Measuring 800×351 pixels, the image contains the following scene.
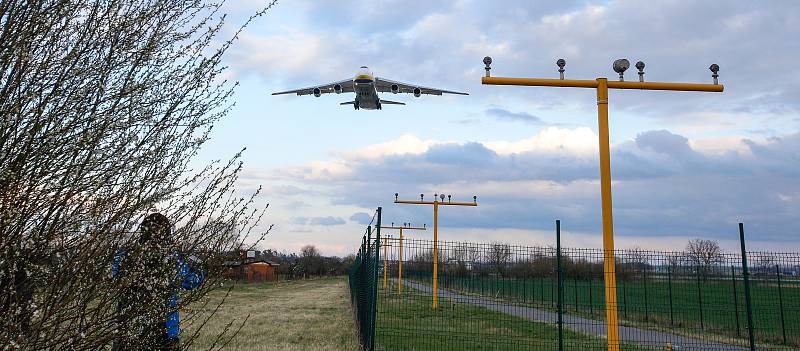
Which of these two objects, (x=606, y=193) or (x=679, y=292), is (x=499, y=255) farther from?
(x=679, y=292)

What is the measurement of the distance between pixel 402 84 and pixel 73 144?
95.1ft

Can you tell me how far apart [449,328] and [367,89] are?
1736 centimetres

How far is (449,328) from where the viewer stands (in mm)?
13891

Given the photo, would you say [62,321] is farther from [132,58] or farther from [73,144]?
[132,58]

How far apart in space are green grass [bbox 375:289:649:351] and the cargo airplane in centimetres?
1616

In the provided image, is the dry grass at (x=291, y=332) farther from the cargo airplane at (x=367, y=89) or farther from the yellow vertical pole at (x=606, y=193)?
the cargo airplane at (x=367, y=89)

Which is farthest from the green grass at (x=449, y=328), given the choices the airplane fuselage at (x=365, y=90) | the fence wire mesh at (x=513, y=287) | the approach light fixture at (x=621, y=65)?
the airplane fuselage at (x=365, y=90)

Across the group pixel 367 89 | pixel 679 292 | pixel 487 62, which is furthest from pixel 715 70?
pixel 367 89

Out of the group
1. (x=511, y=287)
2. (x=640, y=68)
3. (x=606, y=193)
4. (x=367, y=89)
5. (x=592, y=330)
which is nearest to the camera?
(x=606, y=193)

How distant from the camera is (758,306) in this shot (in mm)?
13734

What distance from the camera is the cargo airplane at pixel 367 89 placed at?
29.3 metres

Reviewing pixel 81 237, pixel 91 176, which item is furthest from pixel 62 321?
pixel 91 176

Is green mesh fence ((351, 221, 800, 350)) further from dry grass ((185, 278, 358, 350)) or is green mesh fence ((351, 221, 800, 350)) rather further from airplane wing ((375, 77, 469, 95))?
airplane wing ((375, 77, 469, 95))

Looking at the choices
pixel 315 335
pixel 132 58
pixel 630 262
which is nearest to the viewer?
pixel 132 58
